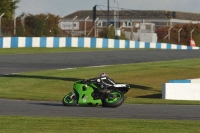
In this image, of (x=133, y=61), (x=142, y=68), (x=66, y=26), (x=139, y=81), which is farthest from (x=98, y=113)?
(x=66, y=26)

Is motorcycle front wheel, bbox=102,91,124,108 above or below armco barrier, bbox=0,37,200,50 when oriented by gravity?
below

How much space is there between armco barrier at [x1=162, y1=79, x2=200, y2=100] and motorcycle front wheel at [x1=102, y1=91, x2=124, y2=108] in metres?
3.74

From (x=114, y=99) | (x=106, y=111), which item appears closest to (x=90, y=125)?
(x=106, y=111)

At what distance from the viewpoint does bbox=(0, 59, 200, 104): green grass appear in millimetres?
16047

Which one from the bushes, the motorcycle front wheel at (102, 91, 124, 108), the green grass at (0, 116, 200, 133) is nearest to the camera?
the green grass at (0, 116, 200, 133)

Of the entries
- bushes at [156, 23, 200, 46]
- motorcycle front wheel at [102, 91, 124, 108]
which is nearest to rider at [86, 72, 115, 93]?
motorcycle front wheel at [102, 91, 124, 108]

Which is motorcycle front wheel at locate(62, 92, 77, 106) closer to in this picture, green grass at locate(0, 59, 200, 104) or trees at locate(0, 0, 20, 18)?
green grass at locate(0, 59, 200, 104)

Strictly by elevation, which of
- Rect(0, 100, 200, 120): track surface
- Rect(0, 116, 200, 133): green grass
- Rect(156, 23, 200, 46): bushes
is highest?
Rect(156, 23, 200, 46): bushes

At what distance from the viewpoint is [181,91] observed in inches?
657

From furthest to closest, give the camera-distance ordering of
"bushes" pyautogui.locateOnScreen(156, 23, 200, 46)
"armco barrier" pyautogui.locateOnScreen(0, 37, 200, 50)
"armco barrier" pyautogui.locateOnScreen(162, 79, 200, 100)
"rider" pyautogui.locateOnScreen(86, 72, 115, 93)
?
"bushes" pyautogui.locateOnScreen(156, 23, 200, 46), "armco barrier" pyautogui.locateOnScreen(0, 37, 200, 50), "armco barrier" pyautogui.locateOnScreen(162, 79, 200, 100), "rider" pyautogui.locateOnScreen(86, 72, 115, 93)

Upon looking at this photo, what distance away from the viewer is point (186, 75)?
2339cm

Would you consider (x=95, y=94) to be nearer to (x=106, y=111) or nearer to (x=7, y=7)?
(x=106, y=111)

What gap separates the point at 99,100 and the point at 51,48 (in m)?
25.2

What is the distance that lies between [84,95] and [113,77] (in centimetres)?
909
